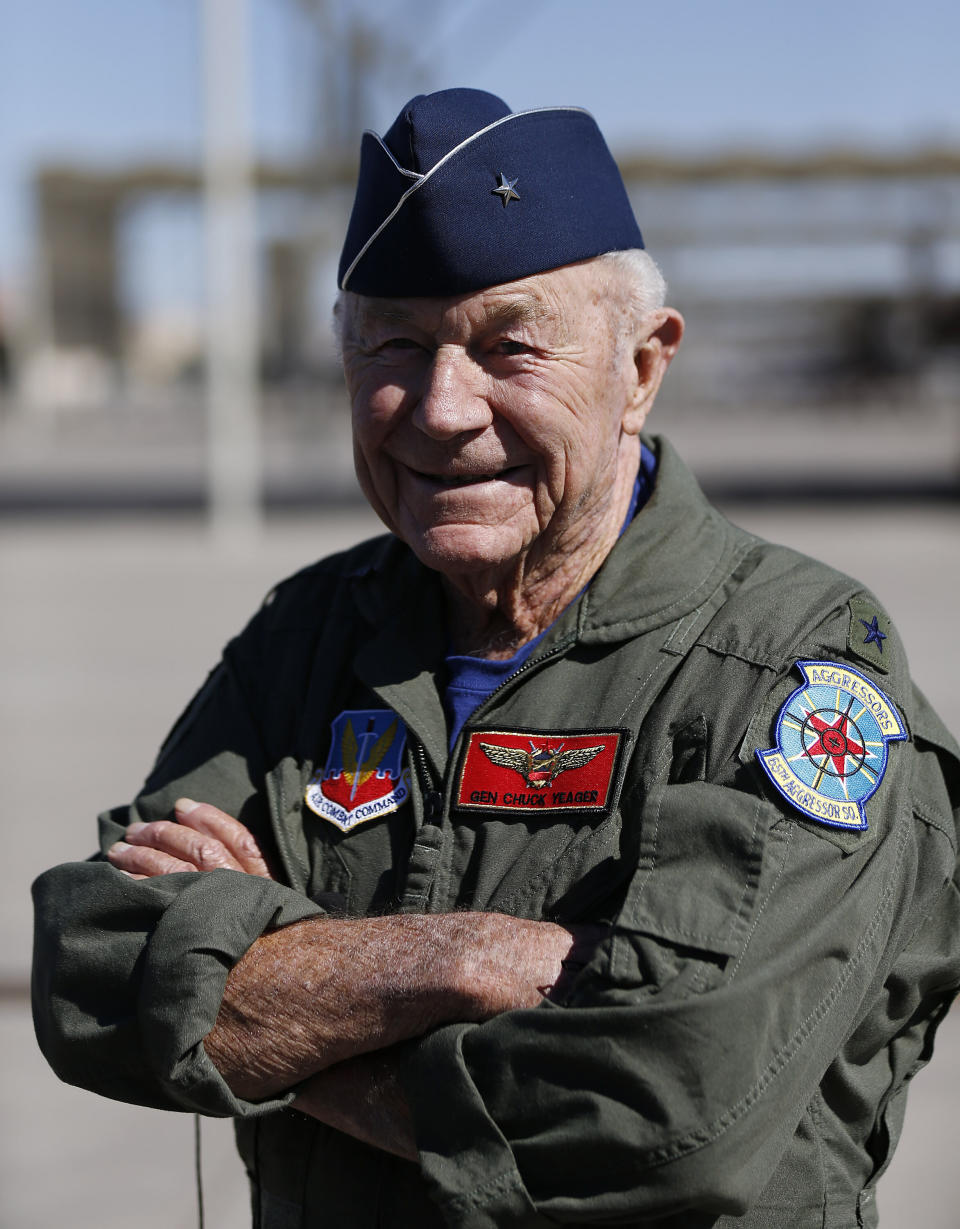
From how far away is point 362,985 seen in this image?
1.63 metres

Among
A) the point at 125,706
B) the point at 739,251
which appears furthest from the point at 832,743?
the point at 739,251

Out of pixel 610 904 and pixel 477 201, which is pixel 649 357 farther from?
pixel 610 904

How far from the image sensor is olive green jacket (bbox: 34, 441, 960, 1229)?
1481 mm

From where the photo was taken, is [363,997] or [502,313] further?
[502,313]

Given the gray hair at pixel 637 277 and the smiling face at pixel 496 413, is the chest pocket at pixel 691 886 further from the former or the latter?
the gray hair at pixel 637 277

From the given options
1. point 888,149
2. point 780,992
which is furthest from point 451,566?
point 888,149

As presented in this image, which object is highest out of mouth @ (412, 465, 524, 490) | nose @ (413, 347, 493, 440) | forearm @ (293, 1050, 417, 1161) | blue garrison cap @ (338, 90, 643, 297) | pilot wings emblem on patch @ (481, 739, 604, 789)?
blue garrison cap @ (338, 90, 643, 297)

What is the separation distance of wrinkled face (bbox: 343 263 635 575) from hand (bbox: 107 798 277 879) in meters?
0.47

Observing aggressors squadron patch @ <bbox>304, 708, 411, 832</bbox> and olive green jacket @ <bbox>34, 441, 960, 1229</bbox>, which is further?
aggressors squadron patch @ <bbox>304, 708, 411, 832</bbox>

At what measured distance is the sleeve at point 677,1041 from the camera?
57.4 inches

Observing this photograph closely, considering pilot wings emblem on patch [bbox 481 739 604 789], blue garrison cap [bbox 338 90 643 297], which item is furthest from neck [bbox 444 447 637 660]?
blue garrison cap [bbox 338 90 643 297]

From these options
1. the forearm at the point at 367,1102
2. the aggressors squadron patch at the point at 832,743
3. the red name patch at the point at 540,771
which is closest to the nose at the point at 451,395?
the red name patch at the point at 540,771

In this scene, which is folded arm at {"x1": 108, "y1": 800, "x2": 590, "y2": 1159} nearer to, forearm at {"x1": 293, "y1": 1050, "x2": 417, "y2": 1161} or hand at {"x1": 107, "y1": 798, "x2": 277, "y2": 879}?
forearm at {"x1": 293, "y1": 1050, "x2": 417, "y2": 1161}

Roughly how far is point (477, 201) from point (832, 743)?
2.80 ft
